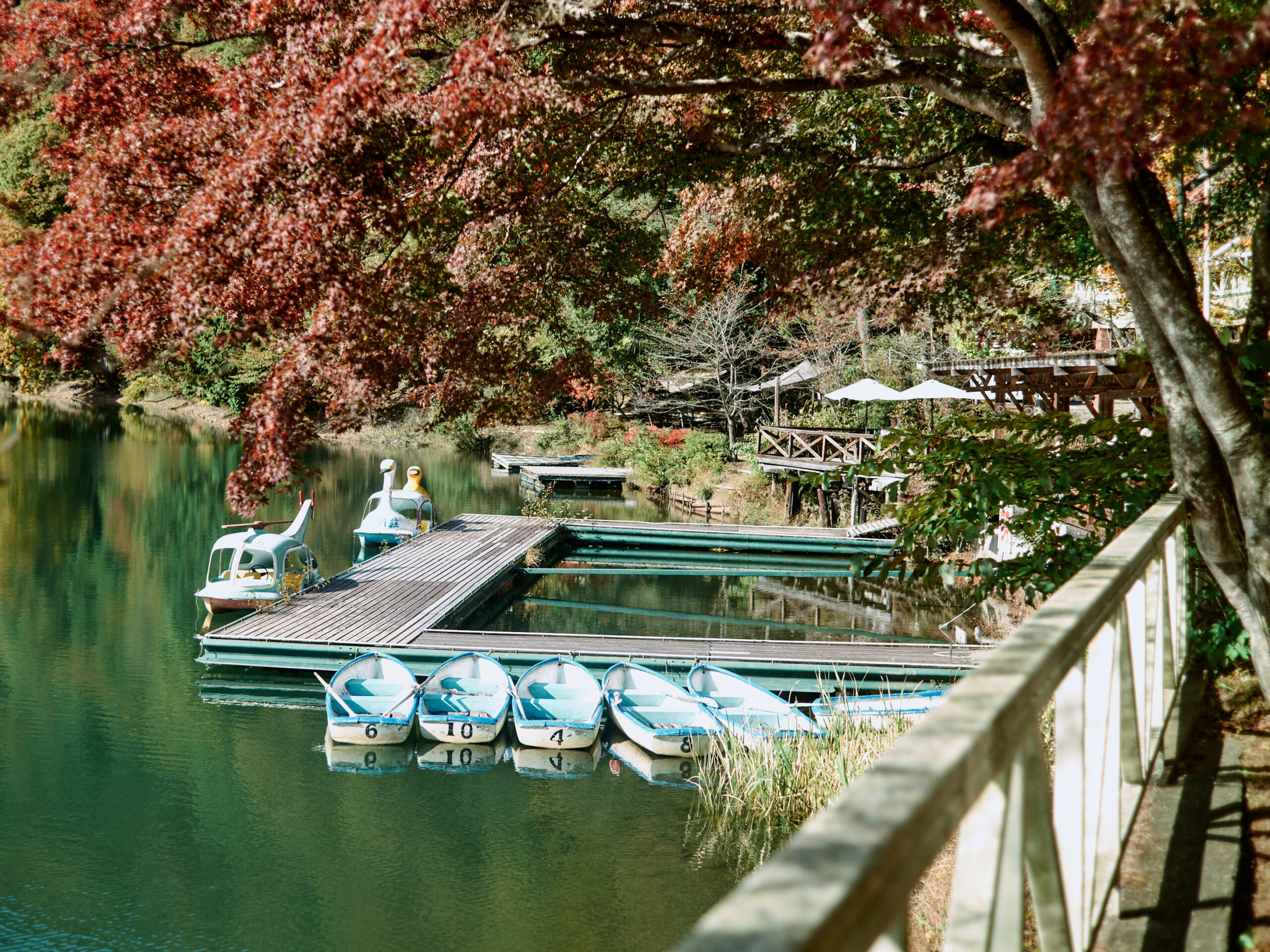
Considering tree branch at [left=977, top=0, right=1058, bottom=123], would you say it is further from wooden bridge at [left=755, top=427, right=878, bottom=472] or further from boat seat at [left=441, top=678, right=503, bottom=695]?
wooden bridge at [left=755, top=427, right=878, bottom=472]

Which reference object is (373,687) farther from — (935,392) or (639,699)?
(935,392)

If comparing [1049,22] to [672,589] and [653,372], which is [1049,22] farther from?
[653,372]

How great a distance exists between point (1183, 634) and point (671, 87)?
3548mm

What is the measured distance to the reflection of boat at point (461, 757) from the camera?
455 inches

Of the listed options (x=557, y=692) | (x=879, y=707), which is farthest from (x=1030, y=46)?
(x=557, y=692)

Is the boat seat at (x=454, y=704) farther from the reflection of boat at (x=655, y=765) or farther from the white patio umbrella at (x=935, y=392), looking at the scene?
the white patio umbrella at (x=935, y=392)

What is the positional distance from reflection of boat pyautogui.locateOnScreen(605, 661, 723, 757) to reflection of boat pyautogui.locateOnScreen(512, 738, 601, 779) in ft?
1.71

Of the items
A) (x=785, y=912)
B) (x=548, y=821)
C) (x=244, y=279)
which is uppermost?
(x=244, y=279)

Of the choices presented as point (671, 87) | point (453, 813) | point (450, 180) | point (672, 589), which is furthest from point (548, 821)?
point (672, 589)

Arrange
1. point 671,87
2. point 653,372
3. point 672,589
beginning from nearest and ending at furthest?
1. point 671,87
2. point 672,589
3. point 653,372

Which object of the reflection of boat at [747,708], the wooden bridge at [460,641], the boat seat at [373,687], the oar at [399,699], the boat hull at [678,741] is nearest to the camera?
the reflection of boat at [747,708]

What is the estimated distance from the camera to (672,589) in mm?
21453

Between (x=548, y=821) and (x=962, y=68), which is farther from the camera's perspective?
(x=548, y=821)

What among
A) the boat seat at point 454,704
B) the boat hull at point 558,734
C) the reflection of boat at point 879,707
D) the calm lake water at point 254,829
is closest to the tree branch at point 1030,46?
the calm lake water at point 254,829
